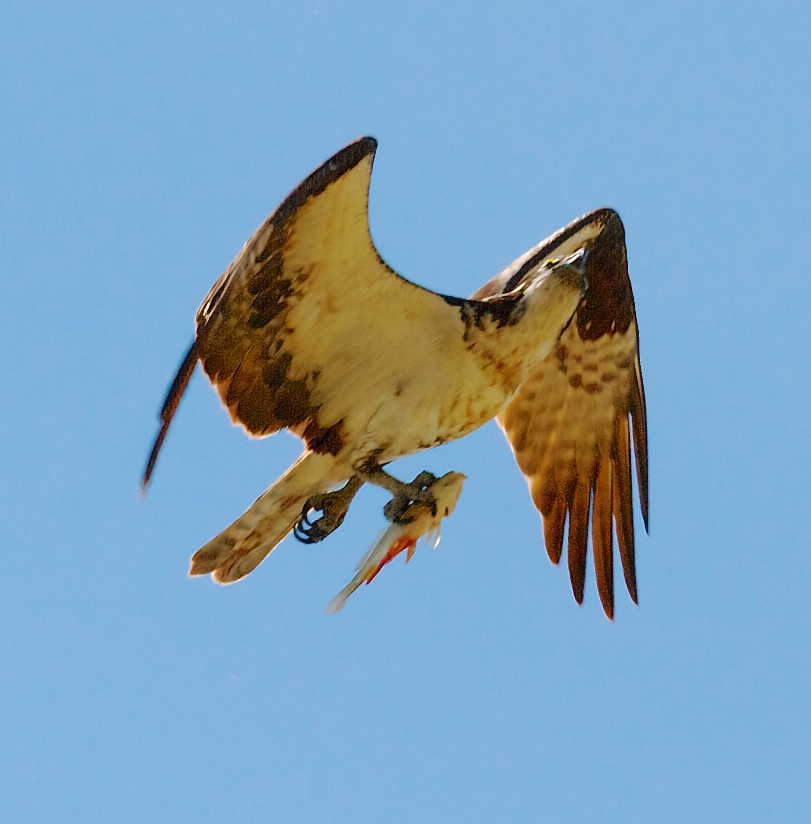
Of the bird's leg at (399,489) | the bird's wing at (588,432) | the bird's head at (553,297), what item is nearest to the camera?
the bird's head at (553,297)

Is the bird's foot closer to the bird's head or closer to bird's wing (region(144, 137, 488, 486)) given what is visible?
bird's wing (region(144, 137, 488, 486))

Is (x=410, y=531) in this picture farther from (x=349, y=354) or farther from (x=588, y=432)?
(x=588, y=432)

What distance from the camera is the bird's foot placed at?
7090 millimetres

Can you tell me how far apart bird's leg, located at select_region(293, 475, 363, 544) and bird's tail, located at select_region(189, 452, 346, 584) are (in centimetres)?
4

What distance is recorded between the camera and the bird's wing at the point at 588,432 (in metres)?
8.07

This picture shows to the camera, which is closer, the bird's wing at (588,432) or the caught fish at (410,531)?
the caught fish at (410,531)

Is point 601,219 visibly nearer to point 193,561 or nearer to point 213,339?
point 213,339

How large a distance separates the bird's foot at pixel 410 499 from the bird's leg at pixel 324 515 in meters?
0.24

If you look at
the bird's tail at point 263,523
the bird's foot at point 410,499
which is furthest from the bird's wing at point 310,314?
the bird's foot at point 410,499

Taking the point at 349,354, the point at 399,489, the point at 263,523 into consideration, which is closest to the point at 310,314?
the point at 349,354

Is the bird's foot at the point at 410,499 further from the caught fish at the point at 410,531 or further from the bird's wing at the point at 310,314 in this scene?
the bird's wing at the point at 310,314

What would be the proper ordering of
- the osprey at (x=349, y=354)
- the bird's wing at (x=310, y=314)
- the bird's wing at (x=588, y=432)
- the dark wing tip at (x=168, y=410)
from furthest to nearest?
the bird's wing at (x=588, y=432) → the osprey at (x=349, y=354) → the bird's wing at (x=310, y=314) → the dark wing tip at (x=168, y=410)

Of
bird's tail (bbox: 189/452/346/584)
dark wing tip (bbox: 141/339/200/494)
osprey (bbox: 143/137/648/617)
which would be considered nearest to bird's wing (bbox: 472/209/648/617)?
osprey (bbox: 143/137/648/617)

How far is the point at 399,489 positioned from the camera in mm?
7219
